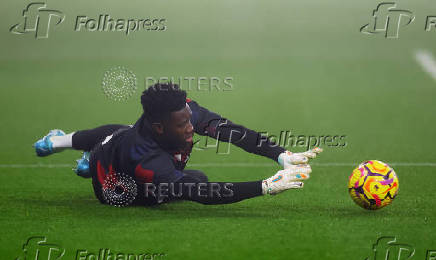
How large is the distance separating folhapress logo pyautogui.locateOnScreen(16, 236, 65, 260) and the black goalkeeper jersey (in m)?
1.51

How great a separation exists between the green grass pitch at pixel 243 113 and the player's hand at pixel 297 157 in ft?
2.05

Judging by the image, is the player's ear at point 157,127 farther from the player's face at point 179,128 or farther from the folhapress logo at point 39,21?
the folhapress logo at point 39,21

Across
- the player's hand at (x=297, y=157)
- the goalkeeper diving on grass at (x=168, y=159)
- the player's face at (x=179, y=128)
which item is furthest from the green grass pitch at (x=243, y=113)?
the player's face at (x=179, y=128)

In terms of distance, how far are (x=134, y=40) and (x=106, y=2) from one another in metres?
5.65

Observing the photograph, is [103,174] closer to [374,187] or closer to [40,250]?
[40,250]

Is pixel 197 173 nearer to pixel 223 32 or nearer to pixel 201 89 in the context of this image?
pixel 201 89

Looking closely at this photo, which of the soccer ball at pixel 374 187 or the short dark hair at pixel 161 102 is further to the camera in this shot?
the short dark hair at pixel 161 102

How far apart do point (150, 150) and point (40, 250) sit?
77.0 inches

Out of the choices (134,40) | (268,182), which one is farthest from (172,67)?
(268,182)

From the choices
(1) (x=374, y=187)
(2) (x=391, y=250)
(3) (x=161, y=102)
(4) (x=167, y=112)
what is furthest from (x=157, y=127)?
(2) (x=391, y=250)

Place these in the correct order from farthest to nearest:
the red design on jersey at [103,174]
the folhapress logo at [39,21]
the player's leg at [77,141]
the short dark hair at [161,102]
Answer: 1. the folhapress logo at [39,21]
2. the player's leg at [77,141]
3. the red design on jersey at [103,174]
4. the short dark hair at [161,102]

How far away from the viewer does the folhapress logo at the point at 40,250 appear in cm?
867

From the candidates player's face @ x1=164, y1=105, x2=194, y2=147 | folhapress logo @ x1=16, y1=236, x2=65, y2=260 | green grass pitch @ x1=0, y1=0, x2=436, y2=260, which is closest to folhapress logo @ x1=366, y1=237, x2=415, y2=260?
green grass pitch @ x1=0, y1=0, x2=436, y2=260

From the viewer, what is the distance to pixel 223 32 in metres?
31.6
